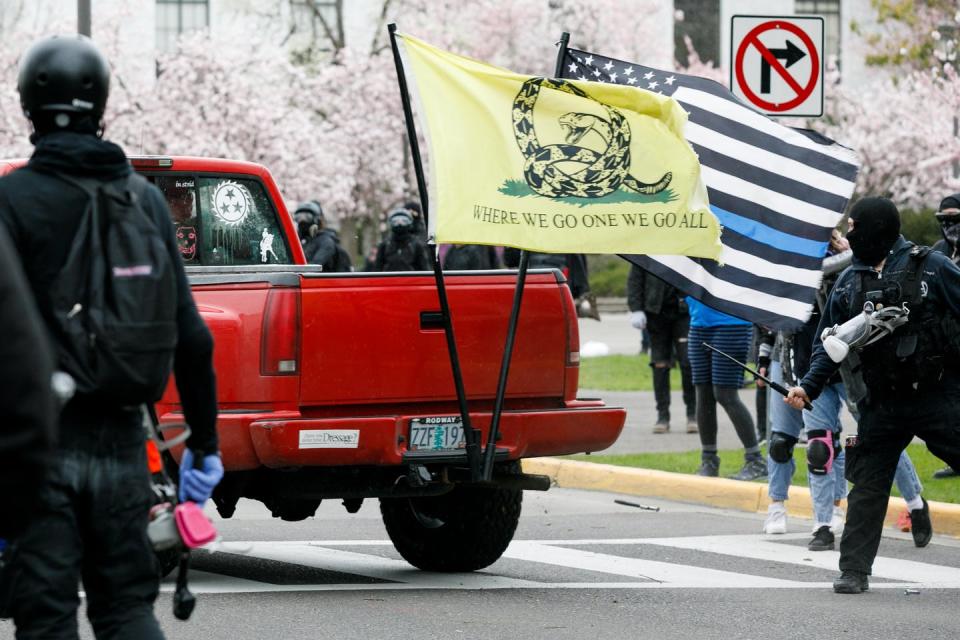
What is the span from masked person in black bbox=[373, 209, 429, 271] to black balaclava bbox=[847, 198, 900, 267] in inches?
373

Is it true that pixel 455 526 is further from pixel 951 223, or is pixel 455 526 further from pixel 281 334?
pixel 951 223

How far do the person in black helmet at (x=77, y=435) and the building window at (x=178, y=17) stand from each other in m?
51.7

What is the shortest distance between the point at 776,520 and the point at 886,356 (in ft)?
8.37

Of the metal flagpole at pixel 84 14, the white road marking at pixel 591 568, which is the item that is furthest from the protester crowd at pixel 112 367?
the metal flagpole at pixel 84 14

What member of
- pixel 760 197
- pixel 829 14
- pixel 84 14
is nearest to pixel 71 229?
pixel 760 197

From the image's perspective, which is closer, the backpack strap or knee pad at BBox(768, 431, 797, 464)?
the backpack strap

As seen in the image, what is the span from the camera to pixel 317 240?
1611cm

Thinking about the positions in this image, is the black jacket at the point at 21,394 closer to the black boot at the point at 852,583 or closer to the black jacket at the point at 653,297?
→ the black boot at the point at 852,583

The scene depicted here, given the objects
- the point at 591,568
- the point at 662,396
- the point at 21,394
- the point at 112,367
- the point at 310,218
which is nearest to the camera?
the point at 21,394

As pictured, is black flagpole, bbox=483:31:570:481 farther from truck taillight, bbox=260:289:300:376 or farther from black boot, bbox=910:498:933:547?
black boot, bbox=910:498:933:547

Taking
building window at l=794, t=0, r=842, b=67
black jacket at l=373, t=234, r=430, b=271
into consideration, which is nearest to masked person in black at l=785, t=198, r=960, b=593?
black jacket at l=373, t=234, r=430, b=271

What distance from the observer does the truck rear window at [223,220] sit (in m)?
8.99

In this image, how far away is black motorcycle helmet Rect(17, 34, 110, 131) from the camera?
4.21 metres

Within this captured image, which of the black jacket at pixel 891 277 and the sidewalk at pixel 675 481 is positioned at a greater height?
the black jacket at pixel 891 277
